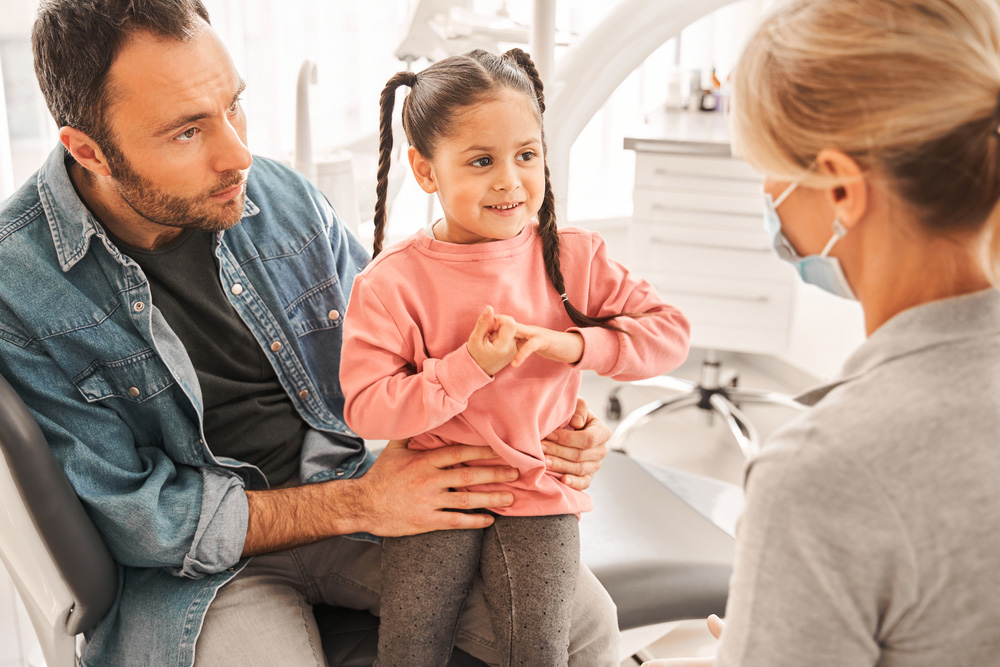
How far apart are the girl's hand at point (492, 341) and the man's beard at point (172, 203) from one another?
1.66 feet

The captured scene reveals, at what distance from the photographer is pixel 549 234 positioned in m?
1.23

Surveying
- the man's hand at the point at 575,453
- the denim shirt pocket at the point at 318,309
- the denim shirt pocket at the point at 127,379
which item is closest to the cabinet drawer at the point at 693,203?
the denim shirt pocket at the point at 318,309

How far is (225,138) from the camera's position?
4.31 feet

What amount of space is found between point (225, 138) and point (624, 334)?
0.67 m

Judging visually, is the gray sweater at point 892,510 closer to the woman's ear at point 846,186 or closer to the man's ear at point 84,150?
the woman's ear at point 846,186

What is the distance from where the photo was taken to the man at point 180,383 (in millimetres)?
1204

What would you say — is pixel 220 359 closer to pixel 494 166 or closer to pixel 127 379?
pixel 127 379

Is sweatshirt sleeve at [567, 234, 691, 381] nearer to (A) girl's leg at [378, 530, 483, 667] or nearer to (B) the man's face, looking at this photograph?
(A) girl's leg at [378, 530, 483, 667]

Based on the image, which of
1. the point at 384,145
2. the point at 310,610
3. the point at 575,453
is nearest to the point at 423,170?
the point at 384,145

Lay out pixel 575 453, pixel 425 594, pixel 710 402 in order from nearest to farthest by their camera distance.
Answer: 1. pixel 425 594
2. pixel 575 453
3. pixel 710 402

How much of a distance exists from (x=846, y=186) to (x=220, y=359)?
39.0 inches

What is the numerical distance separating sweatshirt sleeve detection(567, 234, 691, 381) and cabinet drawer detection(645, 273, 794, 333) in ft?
5.77

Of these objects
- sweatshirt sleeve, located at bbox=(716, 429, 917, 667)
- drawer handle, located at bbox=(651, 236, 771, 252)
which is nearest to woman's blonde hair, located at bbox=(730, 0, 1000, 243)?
sweatshirt sleeve, located at bbox=(716, 429, 917, 667)

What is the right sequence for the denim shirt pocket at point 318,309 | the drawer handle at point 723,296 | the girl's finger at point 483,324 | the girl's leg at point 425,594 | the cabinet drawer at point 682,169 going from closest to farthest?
the girl's finger at point 483,324
the girl's leg at point 425,594
the denim shirt pocket at point 318,309
the cabinet drawer at point 682,169
the drawer handle at point 723,296
